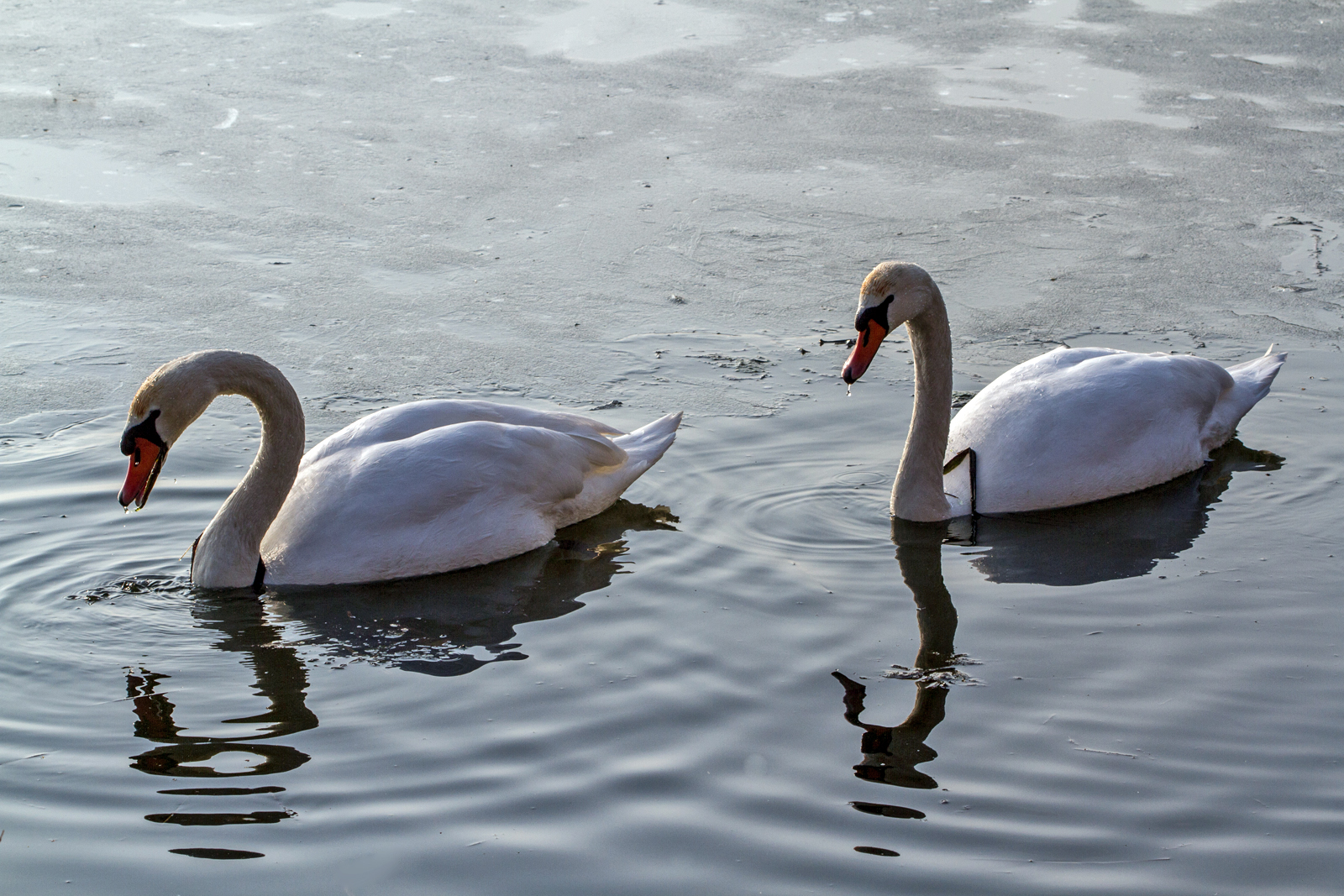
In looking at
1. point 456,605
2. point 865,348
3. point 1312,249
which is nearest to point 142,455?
point 456,605

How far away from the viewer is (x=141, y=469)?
16.3ft

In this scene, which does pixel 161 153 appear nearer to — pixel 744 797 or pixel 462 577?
pixel 462 577

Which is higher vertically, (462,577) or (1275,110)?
(1275,110)

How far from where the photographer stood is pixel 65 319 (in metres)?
7.52

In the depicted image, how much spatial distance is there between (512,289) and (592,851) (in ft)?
15.5

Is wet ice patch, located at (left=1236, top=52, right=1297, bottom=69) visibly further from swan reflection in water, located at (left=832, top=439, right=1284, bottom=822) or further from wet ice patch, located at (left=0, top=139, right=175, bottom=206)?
wet ice patch, located at (left=0, top=139, right=175, bottom=206)

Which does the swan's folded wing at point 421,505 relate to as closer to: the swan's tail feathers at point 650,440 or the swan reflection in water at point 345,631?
the swan reflection in water at point 345,631

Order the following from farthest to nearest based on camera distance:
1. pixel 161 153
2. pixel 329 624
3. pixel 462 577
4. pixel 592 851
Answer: pixel 161 153
pixel 462 577
pixel 329 624
pixel 592 851

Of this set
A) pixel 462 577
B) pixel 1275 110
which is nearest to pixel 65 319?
pixel 462 577

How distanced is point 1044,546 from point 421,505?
237 centimetres

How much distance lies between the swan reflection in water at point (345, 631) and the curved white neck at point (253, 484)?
11cm

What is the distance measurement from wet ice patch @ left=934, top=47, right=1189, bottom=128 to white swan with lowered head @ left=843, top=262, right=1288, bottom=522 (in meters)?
4.77

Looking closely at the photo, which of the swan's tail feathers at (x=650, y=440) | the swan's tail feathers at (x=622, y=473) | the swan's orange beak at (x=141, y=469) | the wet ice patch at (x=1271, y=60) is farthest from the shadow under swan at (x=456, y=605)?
the wet ice patch at (x=1271, y=60)

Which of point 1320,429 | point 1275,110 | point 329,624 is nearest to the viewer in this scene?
point 329,624
